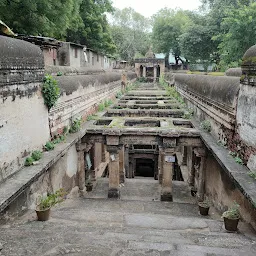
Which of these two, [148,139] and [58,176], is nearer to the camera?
[58,176]

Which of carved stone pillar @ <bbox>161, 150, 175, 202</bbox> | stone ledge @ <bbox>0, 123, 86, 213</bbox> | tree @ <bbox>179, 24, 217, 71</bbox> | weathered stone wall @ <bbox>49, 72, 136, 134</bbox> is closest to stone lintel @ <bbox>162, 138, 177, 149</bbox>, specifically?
carved stone pillar @ <bbox>161, 150, 175, 202</bbox>

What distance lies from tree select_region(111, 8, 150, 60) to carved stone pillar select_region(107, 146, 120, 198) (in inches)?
1723

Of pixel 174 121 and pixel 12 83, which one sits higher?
pixel 12 83

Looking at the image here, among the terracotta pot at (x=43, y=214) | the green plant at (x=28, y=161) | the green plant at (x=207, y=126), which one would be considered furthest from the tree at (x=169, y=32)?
the terracotta pot at (x=43, y=214)

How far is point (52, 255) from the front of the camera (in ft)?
12.4

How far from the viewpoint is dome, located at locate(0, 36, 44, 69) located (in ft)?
16.5

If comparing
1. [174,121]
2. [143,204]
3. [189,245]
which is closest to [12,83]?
[189,245]

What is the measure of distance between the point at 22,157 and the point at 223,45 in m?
18.1

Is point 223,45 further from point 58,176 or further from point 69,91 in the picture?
point 58,176

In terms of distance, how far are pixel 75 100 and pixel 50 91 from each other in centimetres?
235

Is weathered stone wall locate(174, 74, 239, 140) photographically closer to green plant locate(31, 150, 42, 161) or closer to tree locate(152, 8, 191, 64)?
green plant locate(31, 150, 42, 161)

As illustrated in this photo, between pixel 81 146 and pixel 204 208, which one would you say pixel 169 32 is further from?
pixel 204 208

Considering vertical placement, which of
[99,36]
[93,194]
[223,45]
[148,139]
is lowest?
[93,194]

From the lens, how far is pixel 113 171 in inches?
375
